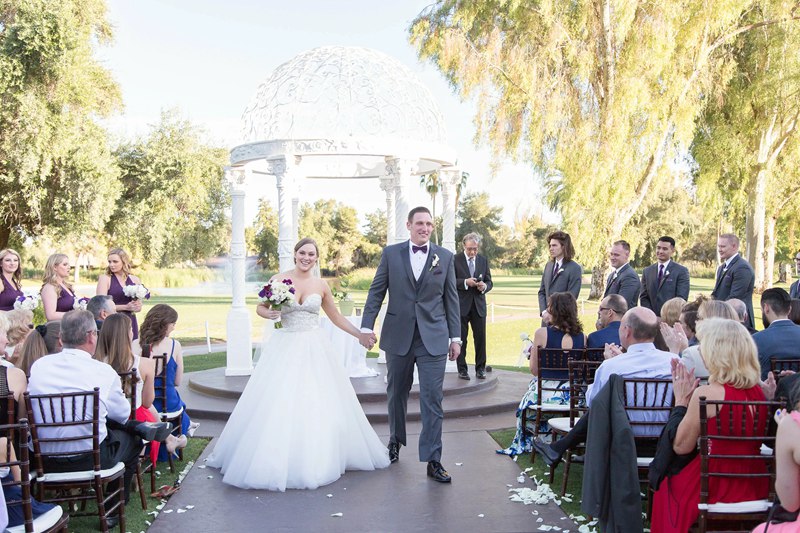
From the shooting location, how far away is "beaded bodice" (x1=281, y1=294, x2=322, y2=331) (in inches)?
260

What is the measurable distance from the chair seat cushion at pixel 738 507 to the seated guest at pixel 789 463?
63 cm

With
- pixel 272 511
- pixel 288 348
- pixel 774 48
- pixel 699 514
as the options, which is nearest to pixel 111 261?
pixel 288 348

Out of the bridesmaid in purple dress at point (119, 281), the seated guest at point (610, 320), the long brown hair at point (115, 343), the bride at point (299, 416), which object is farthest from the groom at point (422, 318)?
the bridesmaid in purple dress at point (119, 281)

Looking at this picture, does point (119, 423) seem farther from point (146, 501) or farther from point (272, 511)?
point (272, 511)

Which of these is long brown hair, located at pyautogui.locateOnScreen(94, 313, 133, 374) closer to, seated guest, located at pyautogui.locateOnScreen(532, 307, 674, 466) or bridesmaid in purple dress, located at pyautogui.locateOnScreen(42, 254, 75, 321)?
bridesmaid in purple dress, located at pyautogui.locateOnScreen(42, 254, 75, 321)

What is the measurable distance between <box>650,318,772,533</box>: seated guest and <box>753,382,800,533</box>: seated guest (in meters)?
0.60

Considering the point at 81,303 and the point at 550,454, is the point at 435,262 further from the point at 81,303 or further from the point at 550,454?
the point at 81,303

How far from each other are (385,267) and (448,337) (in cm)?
82

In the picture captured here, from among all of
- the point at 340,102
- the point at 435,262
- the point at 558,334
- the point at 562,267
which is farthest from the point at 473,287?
the point at 435,262

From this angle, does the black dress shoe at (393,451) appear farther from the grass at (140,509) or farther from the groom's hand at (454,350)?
the grass at (140,509)

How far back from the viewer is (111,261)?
8141 mm

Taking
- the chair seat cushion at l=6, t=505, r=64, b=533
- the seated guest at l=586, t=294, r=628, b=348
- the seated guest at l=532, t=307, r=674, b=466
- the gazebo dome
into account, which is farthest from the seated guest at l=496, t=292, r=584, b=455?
the gazebo dome

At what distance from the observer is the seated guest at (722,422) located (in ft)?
12.7

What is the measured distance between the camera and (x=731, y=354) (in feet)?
12.7
